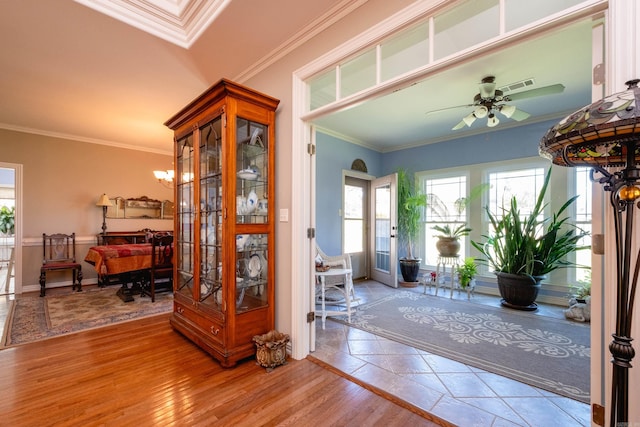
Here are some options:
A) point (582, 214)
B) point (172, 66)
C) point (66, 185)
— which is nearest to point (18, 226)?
point (66, 185)

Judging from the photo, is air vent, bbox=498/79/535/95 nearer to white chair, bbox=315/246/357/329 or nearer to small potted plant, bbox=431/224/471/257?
small potted plant, bbox=431/224/471/257

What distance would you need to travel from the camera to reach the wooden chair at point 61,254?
184 inches

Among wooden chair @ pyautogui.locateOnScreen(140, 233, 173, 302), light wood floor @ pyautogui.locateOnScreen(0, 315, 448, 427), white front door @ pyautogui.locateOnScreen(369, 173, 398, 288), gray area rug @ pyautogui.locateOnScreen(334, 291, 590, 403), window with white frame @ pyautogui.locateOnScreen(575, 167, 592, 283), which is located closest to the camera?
light wood floor @ pyautogui.locateOnScreen(0, 315, 448, 427)

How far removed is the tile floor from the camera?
1699mm

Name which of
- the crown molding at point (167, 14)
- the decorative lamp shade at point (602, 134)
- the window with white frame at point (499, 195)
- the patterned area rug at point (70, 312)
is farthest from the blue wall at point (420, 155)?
the decorative lamp shade at point (602, 134)

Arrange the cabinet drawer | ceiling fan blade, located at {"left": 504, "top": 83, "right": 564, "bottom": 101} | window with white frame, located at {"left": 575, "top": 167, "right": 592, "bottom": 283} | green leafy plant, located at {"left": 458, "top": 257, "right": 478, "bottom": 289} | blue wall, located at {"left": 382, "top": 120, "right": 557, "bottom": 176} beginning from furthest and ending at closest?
green leafy plant, located at {"left": 458, "top": 257, "right": 478, "bottom": 289} < blue wall, located at {"left": 382, "top": 120, "right": 557, "bottom": 176} < window with white frame, located at {"left": 575, "top": 167, "right": 592, "bottom": 283} < ceiling fan blade, located at {"left": 504, "top": 83, "right": 564, "bottom": 101} < the cabinet drawer

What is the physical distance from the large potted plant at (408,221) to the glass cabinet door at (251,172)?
3.30 metres

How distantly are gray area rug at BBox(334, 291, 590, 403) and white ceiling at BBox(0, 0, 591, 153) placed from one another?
7.62 feet

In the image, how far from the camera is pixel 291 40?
2.45 m

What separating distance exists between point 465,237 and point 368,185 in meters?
2.08

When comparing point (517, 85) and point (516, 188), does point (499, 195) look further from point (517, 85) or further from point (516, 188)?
point (517, 85)

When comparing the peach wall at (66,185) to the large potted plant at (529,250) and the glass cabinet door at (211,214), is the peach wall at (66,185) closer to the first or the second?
the glass cabinet door at (211,214)

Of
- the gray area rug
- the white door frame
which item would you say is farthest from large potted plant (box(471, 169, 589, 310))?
the white door frame

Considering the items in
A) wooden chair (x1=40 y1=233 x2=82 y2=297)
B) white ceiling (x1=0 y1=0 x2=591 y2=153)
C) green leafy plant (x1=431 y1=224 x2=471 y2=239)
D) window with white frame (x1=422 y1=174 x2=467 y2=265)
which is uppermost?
white ceiling (x1=0 y1=0 x2=591 y2=153)
